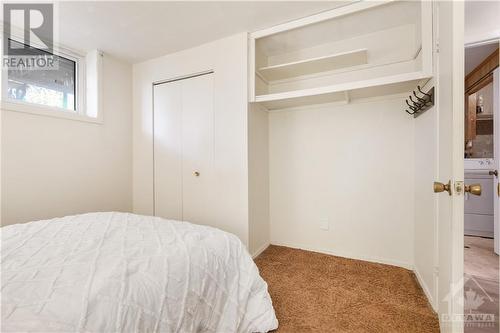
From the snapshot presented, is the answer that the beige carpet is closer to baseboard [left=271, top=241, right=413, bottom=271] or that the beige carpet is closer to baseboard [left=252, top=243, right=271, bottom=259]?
baseboard [left=271, top=241, right=413, bottom=271]

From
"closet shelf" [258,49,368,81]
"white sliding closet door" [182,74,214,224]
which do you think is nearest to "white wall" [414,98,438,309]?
"closet shelf" [258,49,368,81]

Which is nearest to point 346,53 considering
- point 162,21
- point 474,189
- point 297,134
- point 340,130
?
point 340,130

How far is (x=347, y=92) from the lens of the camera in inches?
80.7

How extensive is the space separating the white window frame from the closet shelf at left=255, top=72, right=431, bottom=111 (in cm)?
182

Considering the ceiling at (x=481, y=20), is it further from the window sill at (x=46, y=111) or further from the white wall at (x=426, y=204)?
the window sill at (x=46, y=111)

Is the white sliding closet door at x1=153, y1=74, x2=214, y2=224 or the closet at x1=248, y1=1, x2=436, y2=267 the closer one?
the closet at x1=248, y1=1, x2=436, y2=267

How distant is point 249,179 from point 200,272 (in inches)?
49.5

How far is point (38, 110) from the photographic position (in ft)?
6.64

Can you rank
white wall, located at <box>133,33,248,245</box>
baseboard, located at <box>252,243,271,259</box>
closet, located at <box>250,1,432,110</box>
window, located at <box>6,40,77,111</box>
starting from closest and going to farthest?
closet, located at <box>250,1,432,110</box> < window, located at <box>6,40,77,111</box> < white wall, located at <box>133,33,248,245</box> < baseboard, located at <box>252,243,271,259</box>

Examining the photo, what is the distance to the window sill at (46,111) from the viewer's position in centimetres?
187

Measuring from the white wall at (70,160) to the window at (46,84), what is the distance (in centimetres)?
25

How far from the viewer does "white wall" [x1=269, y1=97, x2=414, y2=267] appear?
2131mm

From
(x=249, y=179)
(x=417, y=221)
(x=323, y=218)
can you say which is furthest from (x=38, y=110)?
(x=417, y=221)

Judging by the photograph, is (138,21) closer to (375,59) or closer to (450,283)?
(375,59)
